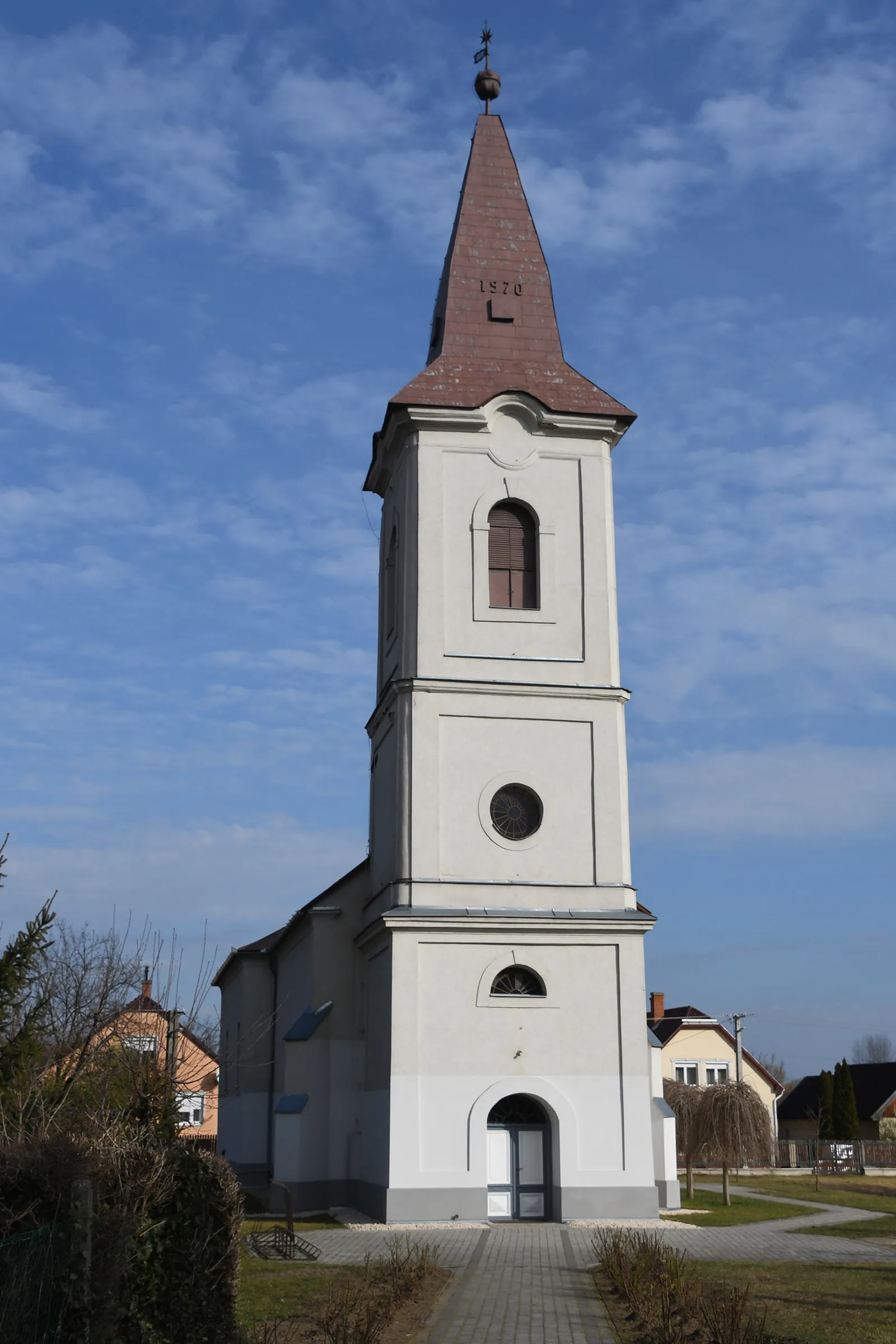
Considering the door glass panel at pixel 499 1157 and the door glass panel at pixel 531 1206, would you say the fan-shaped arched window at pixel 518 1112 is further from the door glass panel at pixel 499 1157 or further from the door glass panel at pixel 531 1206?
the door glass panel at pixel 531 1206

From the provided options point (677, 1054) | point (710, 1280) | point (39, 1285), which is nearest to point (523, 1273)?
point (710, 1280)

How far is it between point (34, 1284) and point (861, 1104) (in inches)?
2784

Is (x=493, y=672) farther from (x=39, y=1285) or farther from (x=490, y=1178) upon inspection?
(x=39, y=1285)

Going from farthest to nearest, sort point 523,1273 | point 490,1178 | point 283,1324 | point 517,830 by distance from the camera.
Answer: point 517,830
point 490,1178
point 523,1273
point 283,1324

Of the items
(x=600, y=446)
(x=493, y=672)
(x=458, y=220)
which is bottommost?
(x=493, y=672)

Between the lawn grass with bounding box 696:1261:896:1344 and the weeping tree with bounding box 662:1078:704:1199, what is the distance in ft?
40.8

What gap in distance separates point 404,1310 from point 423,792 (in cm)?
1249

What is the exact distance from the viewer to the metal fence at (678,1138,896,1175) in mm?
51094

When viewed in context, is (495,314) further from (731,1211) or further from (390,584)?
(731,1211)

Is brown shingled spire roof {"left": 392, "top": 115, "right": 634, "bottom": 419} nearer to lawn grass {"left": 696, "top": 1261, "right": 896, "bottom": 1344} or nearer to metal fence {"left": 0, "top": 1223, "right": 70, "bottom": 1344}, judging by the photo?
lawn grass {"left": 696, "top": 1261, "right": 896, "bottom": 1344}

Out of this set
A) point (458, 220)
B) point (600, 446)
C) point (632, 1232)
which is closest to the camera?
point (632, 1232)

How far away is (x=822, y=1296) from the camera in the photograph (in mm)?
15383

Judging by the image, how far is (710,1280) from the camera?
52.0 feet

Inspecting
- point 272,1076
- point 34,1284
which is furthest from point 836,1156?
point 34,1284
